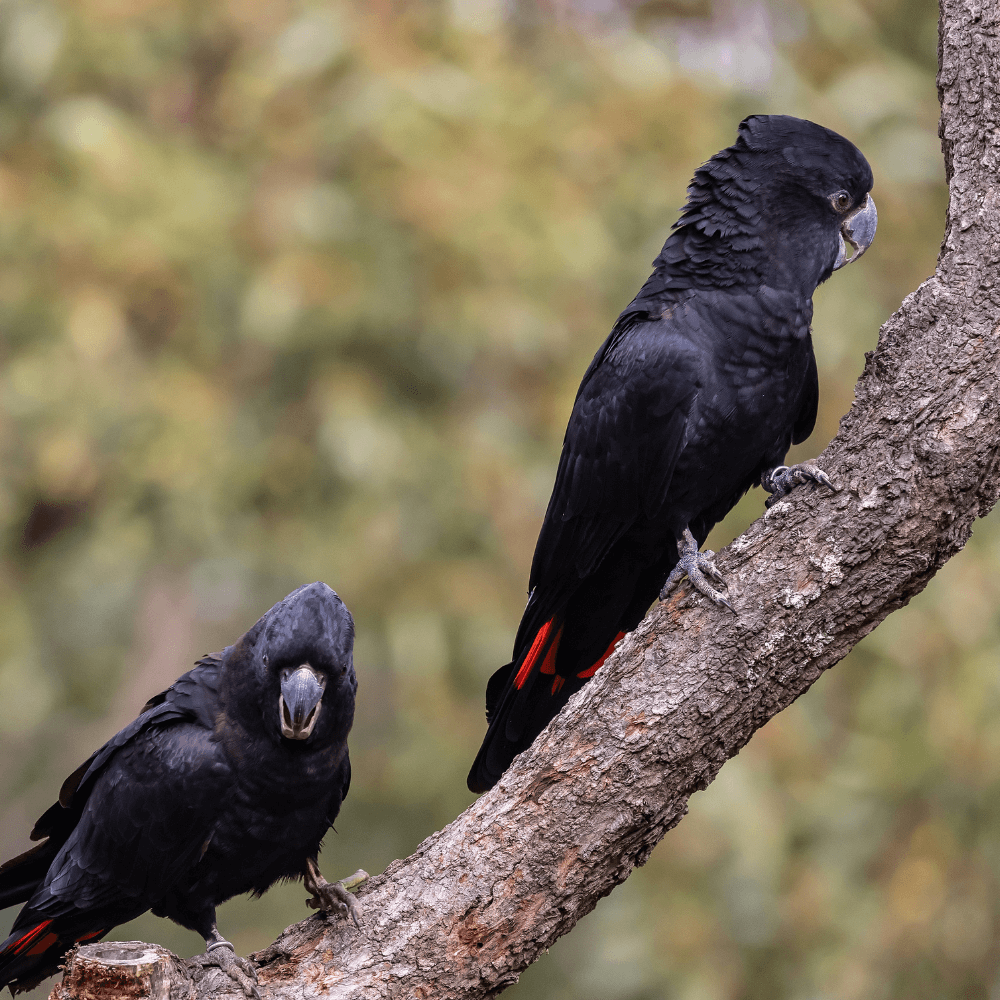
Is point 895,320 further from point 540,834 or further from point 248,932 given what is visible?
point 248,932

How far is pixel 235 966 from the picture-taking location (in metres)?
2.56

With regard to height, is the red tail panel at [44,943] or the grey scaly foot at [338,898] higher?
the red tail panel at [44,943]

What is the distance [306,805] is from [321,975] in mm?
542

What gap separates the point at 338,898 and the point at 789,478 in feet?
5.17

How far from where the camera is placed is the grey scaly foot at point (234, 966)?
100 inches

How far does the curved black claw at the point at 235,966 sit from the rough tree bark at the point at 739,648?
4 cm

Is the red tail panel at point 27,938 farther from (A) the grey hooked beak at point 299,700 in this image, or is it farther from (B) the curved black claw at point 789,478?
(B) the curved black claw at point 789,478

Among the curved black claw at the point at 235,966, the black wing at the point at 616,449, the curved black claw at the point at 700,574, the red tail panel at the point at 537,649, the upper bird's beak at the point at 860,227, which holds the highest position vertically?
the upper bird's beak at the point at 860,227

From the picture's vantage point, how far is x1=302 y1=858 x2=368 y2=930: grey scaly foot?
2648 millimetres

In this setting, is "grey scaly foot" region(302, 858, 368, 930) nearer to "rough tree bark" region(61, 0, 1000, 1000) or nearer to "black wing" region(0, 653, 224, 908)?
"rough tree bark" region(61, 0, 1000, 1000)

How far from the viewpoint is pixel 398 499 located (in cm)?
539

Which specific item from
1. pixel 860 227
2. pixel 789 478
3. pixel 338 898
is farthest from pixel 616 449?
pixel 338 898

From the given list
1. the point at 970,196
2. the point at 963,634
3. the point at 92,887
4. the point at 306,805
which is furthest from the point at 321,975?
the point at 963,634

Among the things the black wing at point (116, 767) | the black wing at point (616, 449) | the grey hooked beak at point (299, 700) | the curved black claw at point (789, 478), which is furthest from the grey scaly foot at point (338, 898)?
the curved black claw at point (789, 478)
